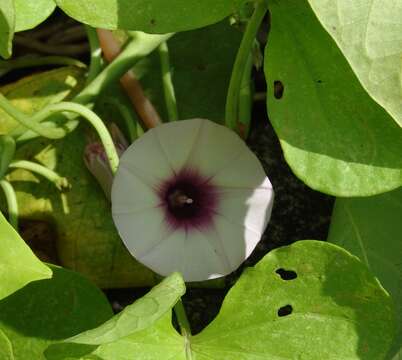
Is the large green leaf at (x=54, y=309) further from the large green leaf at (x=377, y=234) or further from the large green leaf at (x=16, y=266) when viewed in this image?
the large green leaf at (x=377, y=234)

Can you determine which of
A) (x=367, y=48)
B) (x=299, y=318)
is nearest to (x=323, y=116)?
(x=367, y=48)

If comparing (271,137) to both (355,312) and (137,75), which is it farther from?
(355,312)

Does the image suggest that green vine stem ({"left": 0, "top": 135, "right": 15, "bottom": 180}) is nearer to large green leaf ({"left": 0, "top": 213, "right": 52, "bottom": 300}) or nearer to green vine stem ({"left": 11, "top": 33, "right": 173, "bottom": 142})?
green vine stem ({"left": 11, "top": 33, "right": 173, "bottom": 142})

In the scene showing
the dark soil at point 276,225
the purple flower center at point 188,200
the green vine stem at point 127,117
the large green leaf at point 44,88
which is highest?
the large green leaf at point 44,88

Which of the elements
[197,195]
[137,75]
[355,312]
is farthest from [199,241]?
[137,75]

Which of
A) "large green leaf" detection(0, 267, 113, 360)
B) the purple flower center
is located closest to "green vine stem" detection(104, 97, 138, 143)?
the purple flower center

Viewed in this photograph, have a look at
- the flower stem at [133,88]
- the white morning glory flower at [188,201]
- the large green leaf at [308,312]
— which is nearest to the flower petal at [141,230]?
the white morning glory flower at [188,201]

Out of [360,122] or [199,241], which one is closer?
[360,122]
